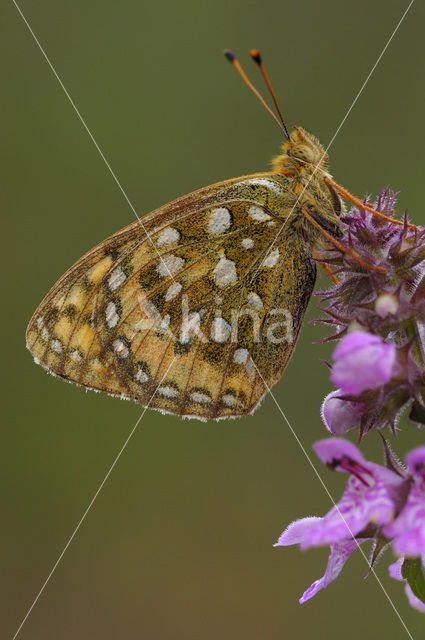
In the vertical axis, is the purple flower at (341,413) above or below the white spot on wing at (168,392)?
below

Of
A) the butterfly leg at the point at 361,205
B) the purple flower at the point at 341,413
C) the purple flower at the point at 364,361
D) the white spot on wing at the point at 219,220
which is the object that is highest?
the white spot on wing at the point at 219,220

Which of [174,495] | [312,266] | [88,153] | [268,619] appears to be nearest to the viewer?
[312,266]

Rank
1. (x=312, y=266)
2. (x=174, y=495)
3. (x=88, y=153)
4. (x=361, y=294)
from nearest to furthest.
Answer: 1. (x=361, y=294)
2. (x=312, y=266)
3. (x=174, y=495)
4. (x=88, y=153)

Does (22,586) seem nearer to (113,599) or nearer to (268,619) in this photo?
(113,599)

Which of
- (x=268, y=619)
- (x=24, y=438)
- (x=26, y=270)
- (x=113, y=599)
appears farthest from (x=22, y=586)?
(x=26, y=270)

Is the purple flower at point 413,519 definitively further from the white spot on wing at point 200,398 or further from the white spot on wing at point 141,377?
the white spot on wing at point 141,377

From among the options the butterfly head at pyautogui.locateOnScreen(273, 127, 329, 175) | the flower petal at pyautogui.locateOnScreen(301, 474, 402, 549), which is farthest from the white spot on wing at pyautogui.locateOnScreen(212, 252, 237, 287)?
the flower petal at pyautogui.locateOnScreen(301, 474, 402, 549)

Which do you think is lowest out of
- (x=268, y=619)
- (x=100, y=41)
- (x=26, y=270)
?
(x=268, y=619)

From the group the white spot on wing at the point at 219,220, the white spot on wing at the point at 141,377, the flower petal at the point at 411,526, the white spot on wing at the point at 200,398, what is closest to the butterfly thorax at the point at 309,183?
the white spot on wing at the point at 219,220
